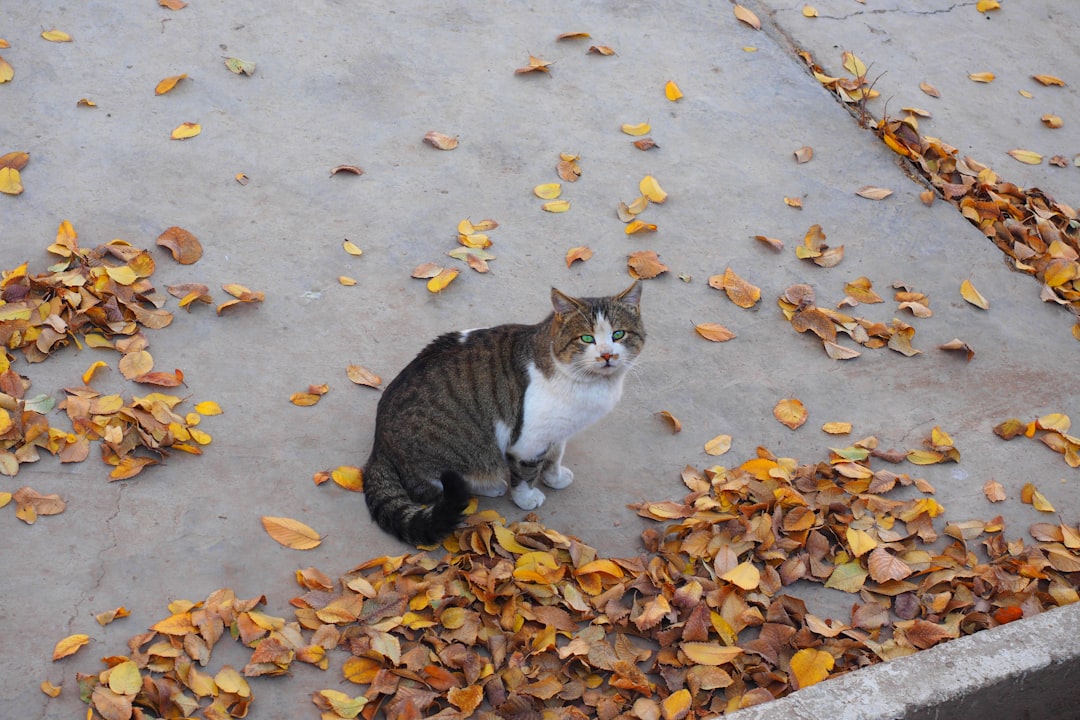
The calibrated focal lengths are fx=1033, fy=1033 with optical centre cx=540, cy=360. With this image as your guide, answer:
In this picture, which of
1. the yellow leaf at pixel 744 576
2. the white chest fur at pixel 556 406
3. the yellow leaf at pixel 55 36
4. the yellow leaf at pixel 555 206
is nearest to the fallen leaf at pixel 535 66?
the yellow leaf at pixel 555 206

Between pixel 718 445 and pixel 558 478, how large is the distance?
673 mm

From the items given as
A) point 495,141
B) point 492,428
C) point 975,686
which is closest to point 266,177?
point 495,141

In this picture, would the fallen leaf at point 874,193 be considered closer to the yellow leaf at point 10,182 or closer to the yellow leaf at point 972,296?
the yellow leaf at point 972,296

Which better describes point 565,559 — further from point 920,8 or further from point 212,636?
point 920,8

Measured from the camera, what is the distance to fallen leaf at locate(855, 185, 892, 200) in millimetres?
5324

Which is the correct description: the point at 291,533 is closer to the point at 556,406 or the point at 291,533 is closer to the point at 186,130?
the point at 556,406

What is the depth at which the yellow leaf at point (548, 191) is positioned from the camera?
5.12 m

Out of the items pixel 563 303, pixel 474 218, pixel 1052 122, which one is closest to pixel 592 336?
pixel 563 303

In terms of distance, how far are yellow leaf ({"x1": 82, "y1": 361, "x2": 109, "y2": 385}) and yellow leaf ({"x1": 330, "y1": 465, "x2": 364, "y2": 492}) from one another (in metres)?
1.02

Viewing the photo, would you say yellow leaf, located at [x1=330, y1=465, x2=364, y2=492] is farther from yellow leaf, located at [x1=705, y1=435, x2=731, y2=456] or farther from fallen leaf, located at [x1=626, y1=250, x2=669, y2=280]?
fallen leaf, located at [x1=626, y1=250, x2=669, y2=280]

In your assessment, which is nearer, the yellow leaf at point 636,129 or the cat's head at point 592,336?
the cat's head at point 592,336

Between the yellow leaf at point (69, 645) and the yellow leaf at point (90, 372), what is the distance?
1.15 metres

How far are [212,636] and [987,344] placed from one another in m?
3.48

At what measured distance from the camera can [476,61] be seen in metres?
5.84
